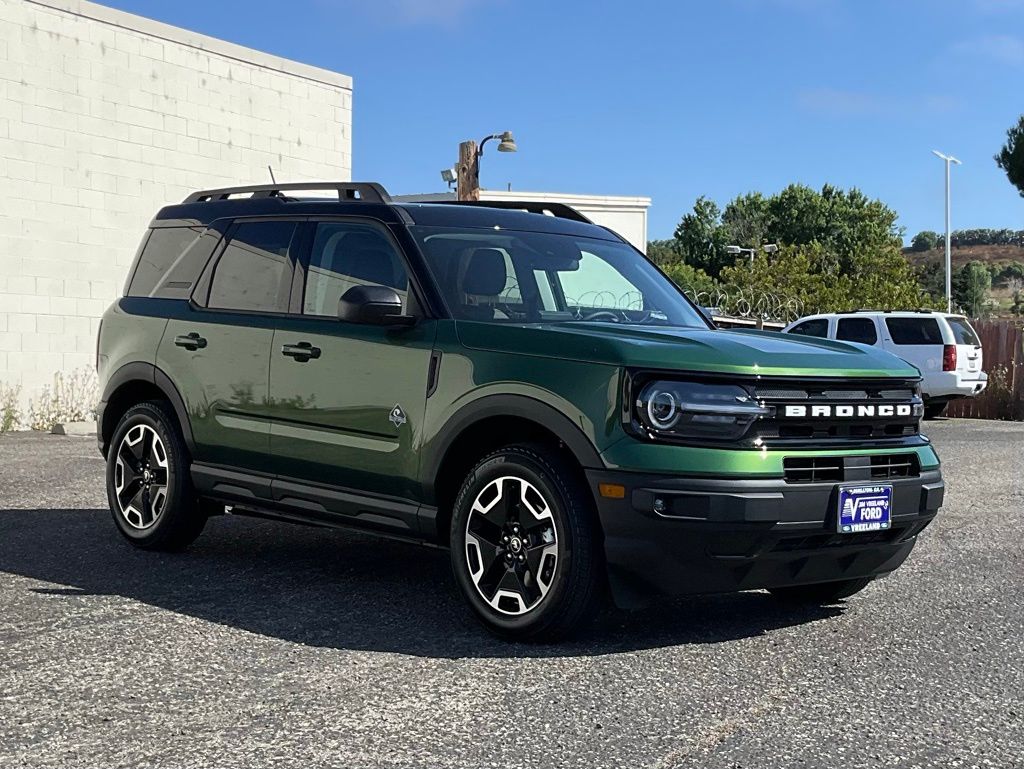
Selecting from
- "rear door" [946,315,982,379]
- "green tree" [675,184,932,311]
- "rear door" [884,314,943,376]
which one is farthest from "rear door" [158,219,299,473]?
"green tree" [675,184,932,311]

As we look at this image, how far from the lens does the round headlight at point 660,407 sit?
5.30 meters

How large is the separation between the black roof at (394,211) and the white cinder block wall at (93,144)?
10.1 m

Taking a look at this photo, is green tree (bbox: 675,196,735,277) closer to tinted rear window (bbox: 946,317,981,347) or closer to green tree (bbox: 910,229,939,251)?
green tree (bbox: 910,229,939,251)

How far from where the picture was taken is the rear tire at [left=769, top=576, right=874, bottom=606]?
6.43m

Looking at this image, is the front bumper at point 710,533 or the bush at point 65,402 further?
the bush at point 65,402

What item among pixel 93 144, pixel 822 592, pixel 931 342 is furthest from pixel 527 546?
pixel 931 342

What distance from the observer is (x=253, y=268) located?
728 centimetres

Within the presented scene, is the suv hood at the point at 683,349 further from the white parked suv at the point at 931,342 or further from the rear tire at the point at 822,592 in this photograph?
the white parked suv at the point at 931,342

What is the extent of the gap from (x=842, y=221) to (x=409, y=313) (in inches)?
3614

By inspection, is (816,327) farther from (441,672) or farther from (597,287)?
(441,672)

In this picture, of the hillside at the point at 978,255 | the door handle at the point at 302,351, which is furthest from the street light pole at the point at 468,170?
the hillside at the point at 978,255

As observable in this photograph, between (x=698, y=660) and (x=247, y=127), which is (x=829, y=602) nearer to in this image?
(x=698, y=660)

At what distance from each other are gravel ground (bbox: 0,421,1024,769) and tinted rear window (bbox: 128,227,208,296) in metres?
1.58

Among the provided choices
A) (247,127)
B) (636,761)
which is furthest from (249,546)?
(247,127)
